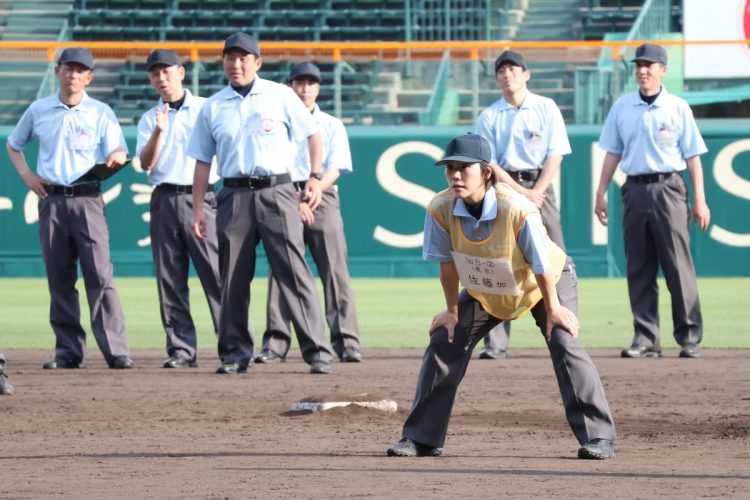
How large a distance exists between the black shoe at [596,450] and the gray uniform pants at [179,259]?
4641mm

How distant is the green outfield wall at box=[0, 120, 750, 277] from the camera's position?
18469 millimetres

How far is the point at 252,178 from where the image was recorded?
386 inches

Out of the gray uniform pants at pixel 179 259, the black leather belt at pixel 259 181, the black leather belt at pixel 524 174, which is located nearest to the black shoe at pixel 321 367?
the gray uniform pants at pixel 179 259

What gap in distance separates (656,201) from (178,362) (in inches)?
143

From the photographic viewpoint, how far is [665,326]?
1377 cm

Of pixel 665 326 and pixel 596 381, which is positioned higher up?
pixel 596 381

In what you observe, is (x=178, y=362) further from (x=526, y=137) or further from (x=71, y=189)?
(x=526, y=137)

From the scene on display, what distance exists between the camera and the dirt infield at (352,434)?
5941 millimetres

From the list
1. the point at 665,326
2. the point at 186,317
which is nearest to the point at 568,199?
the point at 665,326

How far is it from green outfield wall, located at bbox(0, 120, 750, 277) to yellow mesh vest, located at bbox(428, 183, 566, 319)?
39.7ft

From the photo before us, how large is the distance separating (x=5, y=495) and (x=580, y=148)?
1365 cm

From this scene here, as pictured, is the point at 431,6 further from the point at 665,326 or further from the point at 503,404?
the point at 503,404

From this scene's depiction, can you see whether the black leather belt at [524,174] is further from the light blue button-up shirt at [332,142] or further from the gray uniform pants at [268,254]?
the gray uniform pants at [268,254]

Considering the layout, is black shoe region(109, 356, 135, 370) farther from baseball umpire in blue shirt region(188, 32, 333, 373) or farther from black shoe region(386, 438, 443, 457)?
black shoe region(386, 438, 443, 457)
